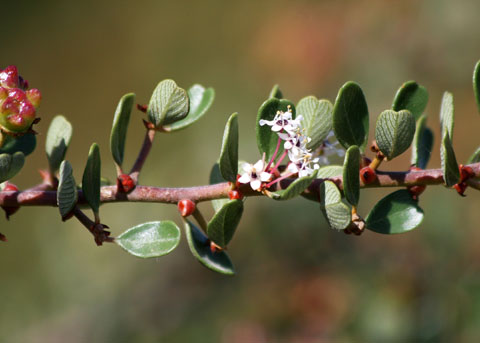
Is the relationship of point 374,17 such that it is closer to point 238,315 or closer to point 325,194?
point 238,315

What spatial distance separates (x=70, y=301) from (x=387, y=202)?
4.69 feet

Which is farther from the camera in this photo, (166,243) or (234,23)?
(234,23)

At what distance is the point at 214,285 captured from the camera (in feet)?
5.48

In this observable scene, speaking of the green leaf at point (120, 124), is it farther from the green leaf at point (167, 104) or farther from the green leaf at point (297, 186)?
the green leaf at point (297, 186)

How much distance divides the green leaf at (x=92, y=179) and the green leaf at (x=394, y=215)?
31 cm

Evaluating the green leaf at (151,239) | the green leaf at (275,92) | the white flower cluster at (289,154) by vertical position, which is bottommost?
the green leaf at (151,239)

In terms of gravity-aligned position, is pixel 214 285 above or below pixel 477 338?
below

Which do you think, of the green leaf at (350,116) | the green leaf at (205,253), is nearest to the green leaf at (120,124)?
the green leaf at (205,253)

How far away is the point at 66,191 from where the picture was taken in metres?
0.57

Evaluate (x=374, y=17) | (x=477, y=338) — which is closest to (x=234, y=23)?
(x=374, y=17)

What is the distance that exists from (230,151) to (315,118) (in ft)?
0.45

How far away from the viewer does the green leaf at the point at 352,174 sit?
55 centimetres

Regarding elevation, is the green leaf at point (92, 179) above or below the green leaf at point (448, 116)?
below

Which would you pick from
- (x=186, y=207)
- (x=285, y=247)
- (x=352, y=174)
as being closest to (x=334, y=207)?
(x=352, y=174)
